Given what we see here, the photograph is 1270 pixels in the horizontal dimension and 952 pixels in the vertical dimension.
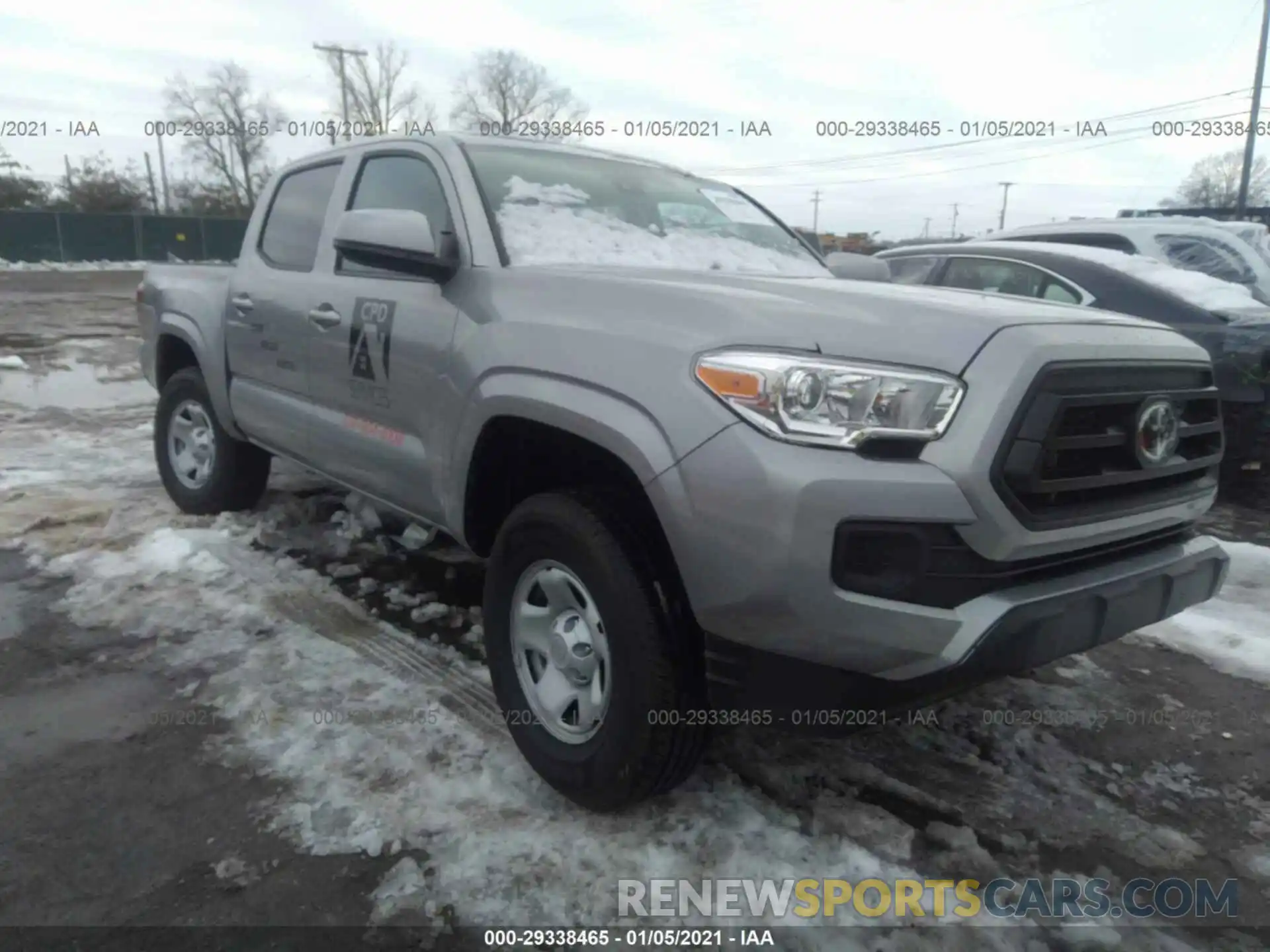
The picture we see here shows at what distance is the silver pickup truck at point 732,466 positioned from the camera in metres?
1.86

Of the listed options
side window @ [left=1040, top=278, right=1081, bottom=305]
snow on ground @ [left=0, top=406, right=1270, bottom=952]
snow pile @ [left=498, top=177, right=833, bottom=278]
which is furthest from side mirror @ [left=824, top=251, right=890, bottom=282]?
side window @ [left=1040, top=278, right=1081, bottom=305]

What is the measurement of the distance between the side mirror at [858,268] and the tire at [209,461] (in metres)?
3.08

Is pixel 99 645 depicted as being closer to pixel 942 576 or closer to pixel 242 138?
pixel 942 576

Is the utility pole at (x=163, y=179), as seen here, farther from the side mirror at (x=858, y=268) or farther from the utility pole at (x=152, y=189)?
the side mirror at (x=858, y=268)

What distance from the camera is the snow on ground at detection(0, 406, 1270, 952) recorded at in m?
2.19

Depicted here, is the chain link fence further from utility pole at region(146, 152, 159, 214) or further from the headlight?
the headlight

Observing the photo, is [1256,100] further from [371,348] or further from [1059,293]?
[371,348]

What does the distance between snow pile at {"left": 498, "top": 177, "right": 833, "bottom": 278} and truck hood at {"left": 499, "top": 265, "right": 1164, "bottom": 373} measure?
302 mm

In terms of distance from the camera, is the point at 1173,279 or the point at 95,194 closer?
the point at 1173,279

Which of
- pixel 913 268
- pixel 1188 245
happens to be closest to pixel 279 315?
pixel 913 268

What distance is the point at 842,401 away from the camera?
1.92m

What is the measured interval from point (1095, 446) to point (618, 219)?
182cm

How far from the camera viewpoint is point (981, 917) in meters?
2.12

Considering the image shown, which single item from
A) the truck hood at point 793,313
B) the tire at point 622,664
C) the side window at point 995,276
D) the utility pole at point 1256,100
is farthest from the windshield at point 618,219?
the utility pole at point 1256,100
